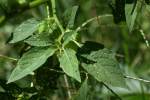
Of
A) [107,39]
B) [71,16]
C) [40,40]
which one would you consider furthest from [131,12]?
[107,39]

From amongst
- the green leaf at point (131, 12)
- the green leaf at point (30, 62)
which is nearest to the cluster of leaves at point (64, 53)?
the green leaf at point (30, 62)

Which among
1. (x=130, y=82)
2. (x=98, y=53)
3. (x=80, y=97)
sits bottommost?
(x=130, y=82)

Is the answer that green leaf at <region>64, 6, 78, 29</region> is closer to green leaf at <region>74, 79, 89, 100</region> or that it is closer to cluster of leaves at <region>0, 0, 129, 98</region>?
cluster of leaves at <region>0, 0, 129, 98</region>

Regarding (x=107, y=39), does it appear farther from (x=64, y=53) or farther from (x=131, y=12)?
(x=64, y=53)

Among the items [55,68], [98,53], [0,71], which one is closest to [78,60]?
[98,53]

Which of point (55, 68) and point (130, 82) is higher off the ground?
point (55, 68)

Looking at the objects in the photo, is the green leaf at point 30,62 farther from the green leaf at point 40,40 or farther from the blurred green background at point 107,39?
the blurred green background at point 107,39

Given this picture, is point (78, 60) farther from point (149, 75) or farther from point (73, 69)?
point (149, 75)

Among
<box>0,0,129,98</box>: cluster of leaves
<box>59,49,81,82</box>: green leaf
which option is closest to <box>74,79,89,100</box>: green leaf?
<box>0,0,129,98</box>: cluster of leaves
